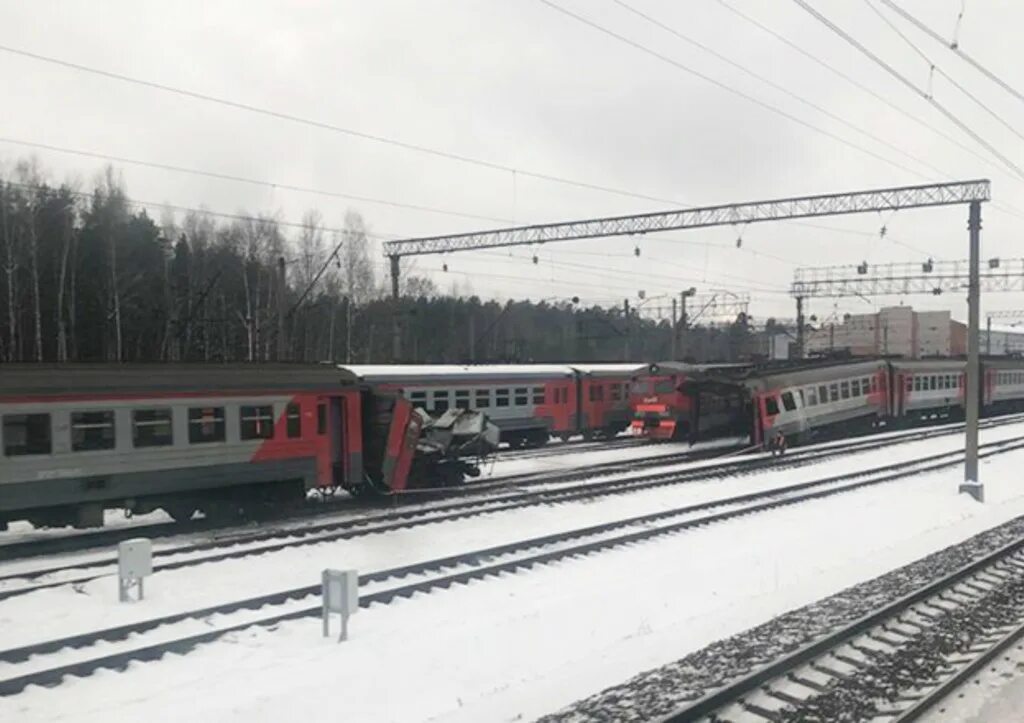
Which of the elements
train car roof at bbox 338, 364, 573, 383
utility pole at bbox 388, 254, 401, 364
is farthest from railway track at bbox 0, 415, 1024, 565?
utility pole at bbox 388, 254, 401, 364

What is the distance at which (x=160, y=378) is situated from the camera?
15344mm

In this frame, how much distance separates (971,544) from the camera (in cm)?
1480

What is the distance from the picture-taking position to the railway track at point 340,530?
484 inches

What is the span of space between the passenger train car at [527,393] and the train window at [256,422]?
878 centimetres

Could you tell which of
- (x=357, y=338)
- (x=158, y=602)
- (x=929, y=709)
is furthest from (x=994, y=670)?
(x=357, y=338)

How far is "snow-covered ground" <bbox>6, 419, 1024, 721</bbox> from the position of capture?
25.8ft

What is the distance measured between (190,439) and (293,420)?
221cm

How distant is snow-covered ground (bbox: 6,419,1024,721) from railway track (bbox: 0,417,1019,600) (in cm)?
36

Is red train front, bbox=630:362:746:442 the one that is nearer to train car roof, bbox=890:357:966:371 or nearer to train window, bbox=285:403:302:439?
train car roof, bbox=890:357:966:371

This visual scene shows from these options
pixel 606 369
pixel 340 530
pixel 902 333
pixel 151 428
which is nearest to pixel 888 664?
pixel 340 530

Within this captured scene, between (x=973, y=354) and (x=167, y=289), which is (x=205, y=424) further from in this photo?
(x=167, y=289)

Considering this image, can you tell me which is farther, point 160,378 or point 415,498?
point 415,498

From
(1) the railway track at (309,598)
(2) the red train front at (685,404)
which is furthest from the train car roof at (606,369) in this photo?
(1) the railway track at (309,598)

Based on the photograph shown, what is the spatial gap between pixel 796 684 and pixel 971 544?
329 inches
